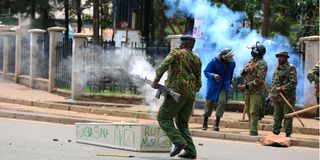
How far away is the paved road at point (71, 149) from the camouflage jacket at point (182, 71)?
996 millimetres

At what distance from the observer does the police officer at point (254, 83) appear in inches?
507

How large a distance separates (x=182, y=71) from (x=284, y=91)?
13.6 feet

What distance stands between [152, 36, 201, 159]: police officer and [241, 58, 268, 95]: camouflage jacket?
3529 mm

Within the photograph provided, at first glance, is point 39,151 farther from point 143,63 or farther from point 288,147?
point 143,63

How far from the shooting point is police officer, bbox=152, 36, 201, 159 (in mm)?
9344

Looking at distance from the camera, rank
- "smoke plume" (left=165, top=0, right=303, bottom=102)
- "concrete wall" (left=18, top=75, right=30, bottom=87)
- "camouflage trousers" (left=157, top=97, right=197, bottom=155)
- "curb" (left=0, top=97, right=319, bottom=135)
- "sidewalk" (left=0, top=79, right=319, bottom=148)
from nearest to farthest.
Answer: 1. "camouflage trousers" (left=157, top=97, right=197, bottom=155)
2. "sidewalk" (left=0, top=79, right=319, bottom=148)
3. "curb" (left=0, top=97, right=319, bottom=135)
4. "smoke plume" (left=165, top=0, right=303, bottom=102)
5. "concrete wall" (left=18, top=75, right=30, bottom=87)

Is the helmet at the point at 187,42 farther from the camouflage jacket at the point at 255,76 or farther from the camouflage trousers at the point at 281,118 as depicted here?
the camouflage trousers at the point at 281,118

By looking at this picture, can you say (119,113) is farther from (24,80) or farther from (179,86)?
(24,80)

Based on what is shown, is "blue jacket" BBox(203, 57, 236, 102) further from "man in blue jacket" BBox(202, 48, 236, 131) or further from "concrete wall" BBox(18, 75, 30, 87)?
"concrete wall" BBox(18, 75, 30, 87)

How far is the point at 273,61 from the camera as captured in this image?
1706 centimetres

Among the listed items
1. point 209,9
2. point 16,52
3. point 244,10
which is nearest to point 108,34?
point 244,10

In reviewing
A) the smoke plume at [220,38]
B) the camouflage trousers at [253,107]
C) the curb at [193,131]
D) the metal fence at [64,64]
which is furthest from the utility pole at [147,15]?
the camouflage trousers at [253,107]

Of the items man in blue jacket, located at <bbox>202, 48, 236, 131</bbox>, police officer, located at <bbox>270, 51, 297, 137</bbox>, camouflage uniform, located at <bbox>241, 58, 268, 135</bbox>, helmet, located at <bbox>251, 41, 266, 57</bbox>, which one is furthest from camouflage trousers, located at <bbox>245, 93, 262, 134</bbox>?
helmet, located at <bbox>251, 41, 266, 57</bbox>

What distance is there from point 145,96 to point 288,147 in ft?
21.1
